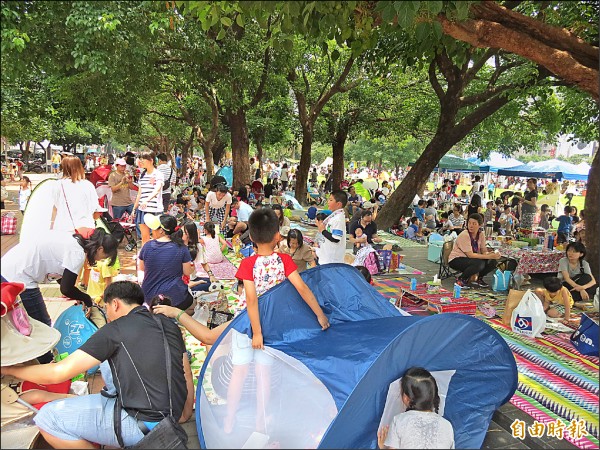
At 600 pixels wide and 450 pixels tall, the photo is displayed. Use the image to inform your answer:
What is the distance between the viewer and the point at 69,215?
4414 mm

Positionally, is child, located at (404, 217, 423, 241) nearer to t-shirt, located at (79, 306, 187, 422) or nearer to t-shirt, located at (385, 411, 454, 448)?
t-shirt, located at (385, 411, 454, 448)

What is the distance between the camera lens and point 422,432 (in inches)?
112

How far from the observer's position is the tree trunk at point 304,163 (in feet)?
57.0

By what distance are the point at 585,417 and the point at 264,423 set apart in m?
2.90

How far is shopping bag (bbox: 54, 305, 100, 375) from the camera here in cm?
420

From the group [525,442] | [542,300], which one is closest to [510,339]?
[542,300]

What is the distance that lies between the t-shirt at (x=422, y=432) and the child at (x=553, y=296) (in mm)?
4272

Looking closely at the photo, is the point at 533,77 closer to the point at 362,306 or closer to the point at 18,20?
the point at 362,306

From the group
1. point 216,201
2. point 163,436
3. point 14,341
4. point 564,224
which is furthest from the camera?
point 564,224

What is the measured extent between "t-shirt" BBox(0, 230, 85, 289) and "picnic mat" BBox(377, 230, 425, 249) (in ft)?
27.9

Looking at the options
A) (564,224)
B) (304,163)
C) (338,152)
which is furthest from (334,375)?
(338,152)

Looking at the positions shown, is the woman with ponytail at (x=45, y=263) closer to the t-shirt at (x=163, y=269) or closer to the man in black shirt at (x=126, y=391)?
the t-shirt at (x=163, y=269)

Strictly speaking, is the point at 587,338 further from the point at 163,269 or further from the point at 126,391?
the point at 126,391

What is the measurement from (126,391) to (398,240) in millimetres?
10265
